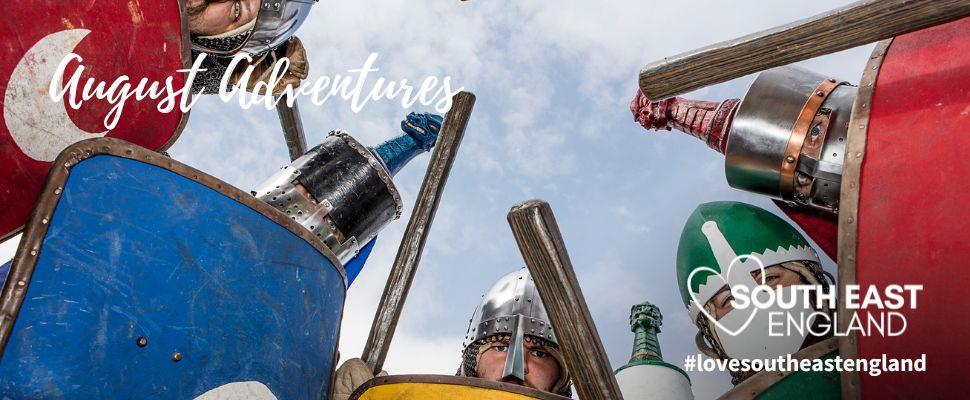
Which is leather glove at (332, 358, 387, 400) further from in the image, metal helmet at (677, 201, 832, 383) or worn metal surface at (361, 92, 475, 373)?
metal helmet at (677, 201, 832, 383)

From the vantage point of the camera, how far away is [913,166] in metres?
2.35

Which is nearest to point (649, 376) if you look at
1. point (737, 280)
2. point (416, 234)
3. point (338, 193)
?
point (737, 280)

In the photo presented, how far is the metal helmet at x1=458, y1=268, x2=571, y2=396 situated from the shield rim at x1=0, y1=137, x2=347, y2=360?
172 cm

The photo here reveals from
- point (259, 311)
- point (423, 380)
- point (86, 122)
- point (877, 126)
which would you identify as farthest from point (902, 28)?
point (86, 122)

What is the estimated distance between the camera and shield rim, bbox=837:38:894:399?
2.44m

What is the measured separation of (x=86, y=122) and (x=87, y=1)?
40 cm

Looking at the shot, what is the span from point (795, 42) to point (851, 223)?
60cm

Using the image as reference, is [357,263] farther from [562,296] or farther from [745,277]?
[745,277]

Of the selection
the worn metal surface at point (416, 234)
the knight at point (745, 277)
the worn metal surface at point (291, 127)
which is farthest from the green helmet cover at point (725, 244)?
the worn metal surface at point (291, 127)

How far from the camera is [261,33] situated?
11.2 feet

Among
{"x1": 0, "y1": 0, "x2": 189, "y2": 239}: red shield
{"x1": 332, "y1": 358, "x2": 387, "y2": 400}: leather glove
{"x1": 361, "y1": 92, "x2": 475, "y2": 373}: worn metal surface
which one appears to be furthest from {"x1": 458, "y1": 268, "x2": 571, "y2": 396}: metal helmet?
{"x1": 0, "y1": 0, "x2": 189, "y2": 239}: red shield

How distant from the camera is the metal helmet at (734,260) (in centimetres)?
349

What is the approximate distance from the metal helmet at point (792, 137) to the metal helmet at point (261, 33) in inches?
79.8

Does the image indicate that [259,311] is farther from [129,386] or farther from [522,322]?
[522,322]
